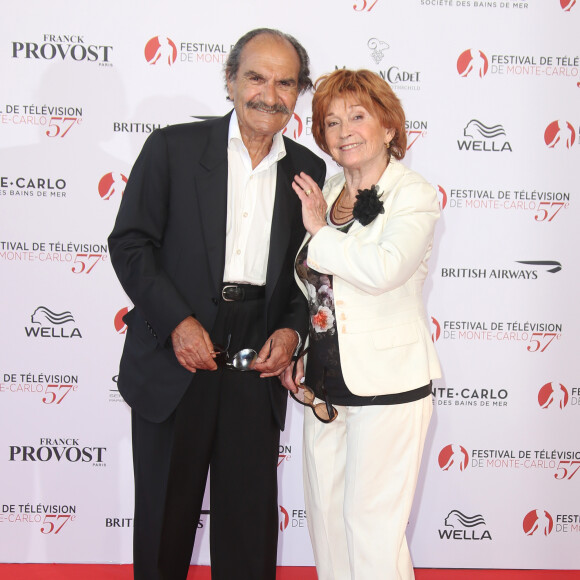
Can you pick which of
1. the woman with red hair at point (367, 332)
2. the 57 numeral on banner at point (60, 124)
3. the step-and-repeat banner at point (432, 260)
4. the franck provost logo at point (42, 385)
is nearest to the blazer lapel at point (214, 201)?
the woman with red hair at point (367, 332)

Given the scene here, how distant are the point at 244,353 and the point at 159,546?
716 mm

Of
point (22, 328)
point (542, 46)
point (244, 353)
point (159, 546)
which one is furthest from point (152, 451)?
point (542, 46)

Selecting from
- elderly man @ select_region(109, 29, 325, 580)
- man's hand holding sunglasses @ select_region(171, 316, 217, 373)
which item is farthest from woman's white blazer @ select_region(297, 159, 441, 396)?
man's hand holding sunglasses @ select_region(171, 316, 217, 373)

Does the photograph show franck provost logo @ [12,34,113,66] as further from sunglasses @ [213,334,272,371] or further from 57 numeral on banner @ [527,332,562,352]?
57 numeral on banner @ [527,332,562,352]

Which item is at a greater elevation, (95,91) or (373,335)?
(95,91)

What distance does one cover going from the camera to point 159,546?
7.20ft

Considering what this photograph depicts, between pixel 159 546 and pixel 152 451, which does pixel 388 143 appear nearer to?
pixel 152 451

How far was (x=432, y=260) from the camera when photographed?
A: 3.19 meters

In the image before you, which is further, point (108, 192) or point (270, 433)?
point (108, 192)

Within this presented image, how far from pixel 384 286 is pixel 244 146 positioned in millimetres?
720

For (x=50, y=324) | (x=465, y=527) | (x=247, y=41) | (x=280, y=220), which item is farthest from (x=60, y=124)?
(x=465, y=527)

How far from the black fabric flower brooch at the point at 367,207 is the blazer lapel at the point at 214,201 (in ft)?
1.42

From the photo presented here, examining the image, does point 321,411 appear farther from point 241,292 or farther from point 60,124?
point 60,124

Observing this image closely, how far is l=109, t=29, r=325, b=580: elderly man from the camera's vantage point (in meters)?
2.10
